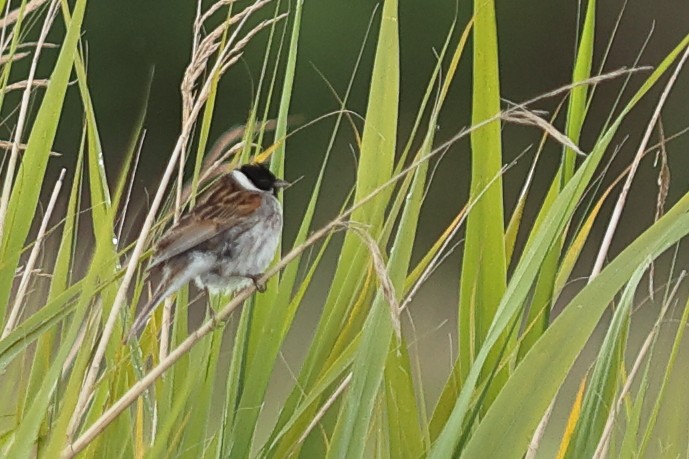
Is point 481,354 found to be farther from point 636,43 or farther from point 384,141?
point 636,43

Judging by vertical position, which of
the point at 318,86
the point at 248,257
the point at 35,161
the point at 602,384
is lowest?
the point at 318,86

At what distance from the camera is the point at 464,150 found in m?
10.5

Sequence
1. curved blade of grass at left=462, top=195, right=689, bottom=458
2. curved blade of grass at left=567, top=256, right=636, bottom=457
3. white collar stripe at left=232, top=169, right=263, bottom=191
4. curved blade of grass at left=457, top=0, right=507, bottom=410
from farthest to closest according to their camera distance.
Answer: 1. white collar stripe at left=232, top=169, right=263, bottom=191
2. curved blade of grass at left=457, top=0, right=507, bottom=410
3. curved blade of grass at left=567, top=256, right=636, bottom=457
4. curved blade of grass at left=462, top=195, right=689, bottom=458

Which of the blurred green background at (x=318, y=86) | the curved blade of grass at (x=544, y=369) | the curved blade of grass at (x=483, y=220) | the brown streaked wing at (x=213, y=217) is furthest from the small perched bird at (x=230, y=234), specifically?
the blurred green background at (x=318, y=86)

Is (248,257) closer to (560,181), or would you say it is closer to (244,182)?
(244,182)

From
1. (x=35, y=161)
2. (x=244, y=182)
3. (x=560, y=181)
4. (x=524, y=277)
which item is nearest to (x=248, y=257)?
(x=244, y=182)

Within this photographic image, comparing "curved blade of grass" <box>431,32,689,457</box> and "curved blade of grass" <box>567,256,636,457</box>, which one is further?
"curved blade of grass" <box>567,256,636,457</box>

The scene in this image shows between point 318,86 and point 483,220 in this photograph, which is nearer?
point 483,220

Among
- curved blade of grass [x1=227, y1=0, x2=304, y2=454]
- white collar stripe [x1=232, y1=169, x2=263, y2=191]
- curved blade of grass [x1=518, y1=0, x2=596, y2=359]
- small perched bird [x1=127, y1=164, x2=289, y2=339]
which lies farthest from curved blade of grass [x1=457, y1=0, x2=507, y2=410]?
white collar stripe [x1=232, y1=169, x2=263, y2=191]

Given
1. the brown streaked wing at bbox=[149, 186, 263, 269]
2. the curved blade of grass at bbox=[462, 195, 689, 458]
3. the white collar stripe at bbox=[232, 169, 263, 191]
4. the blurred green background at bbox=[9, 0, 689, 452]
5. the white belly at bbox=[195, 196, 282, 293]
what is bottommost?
the blurred green background at bbox=[9, 0, 689, 452]

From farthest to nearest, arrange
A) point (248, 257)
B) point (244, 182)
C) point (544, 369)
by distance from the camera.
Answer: point (244, 182) → point (248, 257) → point (544, 369)

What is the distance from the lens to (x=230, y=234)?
2.49m

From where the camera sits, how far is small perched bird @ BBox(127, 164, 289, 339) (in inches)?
87.7

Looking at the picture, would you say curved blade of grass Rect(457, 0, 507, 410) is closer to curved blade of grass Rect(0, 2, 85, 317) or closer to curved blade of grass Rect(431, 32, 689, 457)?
curved blade of grass Rect(431, 32, 689, 457)
